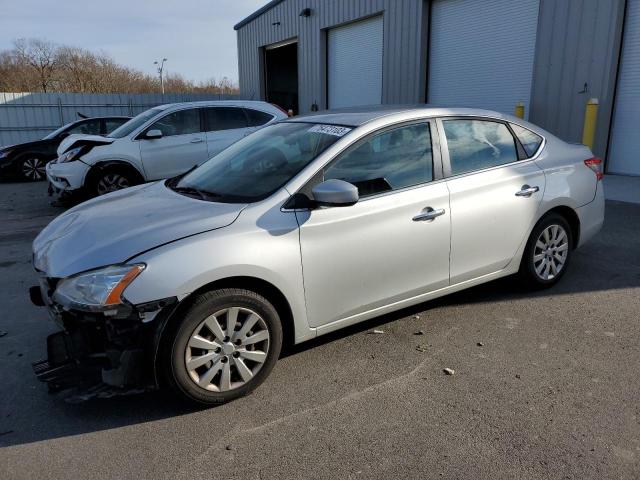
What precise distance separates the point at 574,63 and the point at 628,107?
1319mm

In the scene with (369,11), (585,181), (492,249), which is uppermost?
(369,11)

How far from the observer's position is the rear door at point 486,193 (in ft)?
12.4

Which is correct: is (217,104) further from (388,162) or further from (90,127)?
(388,162)

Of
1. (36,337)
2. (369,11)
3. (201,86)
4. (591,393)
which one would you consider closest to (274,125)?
(36,337)

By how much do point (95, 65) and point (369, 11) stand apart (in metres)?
34.4

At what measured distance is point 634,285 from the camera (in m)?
4.70

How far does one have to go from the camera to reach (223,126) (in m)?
9.02

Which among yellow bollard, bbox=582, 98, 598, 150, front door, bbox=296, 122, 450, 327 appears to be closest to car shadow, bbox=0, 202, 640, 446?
front door, bbox=296, 122, 450, 327

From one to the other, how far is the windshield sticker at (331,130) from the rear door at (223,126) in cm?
527

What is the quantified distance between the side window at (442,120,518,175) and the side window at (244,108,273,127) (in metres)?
5.72

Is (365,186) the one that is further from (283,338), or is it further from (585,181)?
(585,181)

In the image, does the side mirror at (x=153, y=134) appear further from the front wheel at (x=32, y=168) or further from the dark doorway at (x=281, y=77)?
the dark doorway at (x=281, y=77)

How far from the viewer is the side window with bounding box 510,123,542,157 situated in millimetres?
4334

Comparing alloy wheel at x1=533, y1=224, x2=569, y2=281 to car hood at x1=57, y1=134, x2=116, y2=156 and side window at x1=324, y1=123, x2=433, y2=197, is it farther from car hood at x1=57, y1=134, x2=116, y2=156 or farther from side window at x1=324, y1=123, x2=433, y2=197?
car hood at x1=57, y1=134, x2=116, y2=156
